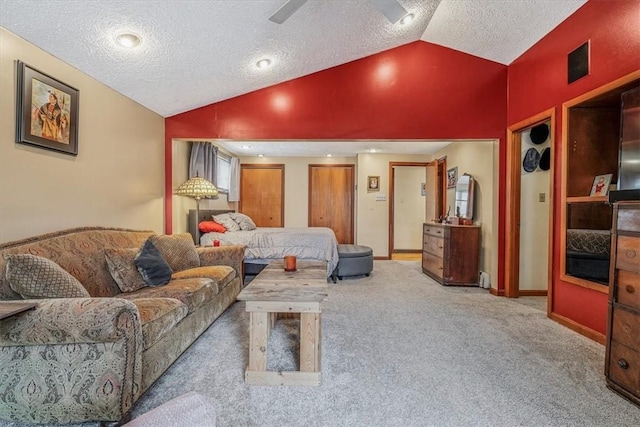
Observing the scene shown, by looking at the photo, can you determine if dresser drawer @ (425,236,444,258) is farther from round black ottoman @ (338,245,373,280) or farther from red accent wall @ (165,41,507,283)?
round black ottoman @ (338,245,373,280)

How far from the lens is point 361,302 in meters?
3.53

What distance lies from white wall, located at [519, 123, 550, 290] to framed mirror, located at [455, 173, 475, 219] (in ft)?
2.51

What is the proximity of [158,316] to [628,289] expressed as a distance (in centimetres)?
267

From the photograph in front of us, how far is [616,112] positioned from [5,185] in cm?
476

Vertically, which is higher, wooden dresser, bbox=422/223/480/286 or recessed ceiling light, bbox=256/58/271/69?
recessed ceiling light, bbox=256/58/271/69

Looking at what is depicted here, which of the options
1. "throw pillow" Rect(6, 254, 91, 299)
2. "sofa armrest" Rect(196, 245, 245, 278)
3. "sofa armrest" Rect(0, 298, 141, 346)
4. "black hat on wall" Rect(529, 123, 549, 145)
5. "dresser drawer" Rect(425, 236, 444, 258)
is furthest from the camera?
"dresser drawer" Rect(425, 236, 444, 258)

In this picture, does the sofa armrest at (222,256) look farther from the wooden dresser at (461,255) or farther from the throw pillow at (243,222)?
the wooden dresser at (461,255)

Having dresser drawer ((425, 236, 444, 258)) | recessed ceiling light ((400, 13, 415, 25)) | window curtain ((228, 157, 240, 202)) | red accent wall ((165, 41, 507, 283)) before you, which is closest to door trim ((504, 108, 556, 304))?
red accent wall ((165, 41, 507, 283))

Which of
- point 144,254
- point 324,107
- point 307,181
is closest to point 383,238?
point 307,181

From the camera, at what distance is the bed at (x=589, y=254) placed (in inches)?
102

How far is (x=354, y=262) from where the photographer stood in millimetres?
4621

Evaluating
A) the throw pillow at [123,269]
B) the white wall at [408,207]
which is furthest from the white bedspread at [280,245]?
the white wall at [408,207]

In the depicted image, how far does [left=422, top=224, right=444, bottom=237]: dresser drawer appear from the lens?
14.9ft

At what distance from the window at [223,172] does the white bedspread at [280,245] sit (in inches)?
56.8
